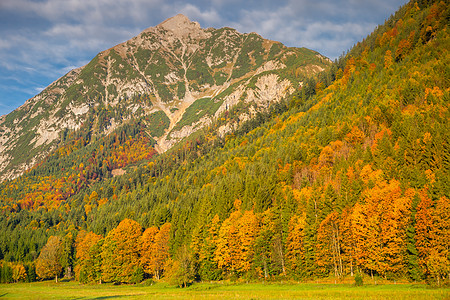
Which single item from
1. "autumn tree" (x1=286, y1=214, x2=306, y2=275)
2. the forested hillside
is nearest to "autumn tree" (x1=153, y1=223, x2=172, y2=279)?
the forested hillside

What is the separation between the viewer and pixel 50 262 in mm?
128125

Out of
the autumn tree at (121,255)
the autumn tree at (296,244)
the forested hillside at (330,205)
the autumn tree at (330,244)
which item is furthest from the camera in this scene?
the autumn tree at (121,255)

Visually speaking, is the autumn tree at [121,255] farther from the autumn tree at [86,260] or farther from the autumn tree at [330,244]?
the autumn tree at [330,244]

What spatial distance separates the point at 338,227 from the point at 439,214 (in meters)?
19.7

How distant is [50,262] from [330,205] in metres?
121

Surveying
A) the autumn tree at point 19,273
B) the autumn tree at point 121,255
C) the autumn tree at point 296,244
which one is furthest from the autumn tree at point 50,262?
the autumn tree at point 296,244

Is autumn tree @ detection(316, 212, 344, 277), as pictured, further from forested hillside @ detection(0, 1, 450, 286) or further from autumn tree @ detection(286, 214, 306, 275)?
autumn tree @ detection(286, 214, 306, 275)

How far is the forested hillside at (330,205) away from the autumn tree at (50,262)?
1.88 ft

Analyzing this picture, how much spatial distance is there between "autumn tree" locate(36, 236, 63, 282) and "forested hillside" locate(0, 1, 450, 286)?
0.57m

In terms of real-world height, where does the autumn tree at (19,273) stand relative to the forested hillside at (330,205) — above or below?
below

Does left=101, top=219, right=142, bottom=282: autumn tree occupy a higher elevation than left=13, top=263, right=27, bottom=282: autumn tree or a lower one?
higher

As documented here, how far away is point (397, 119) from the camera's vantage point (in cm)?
9075

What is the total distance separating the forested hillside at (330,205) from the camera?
53969 millimetres

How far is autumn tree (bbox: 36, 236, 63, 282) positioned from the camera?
126250 mm
